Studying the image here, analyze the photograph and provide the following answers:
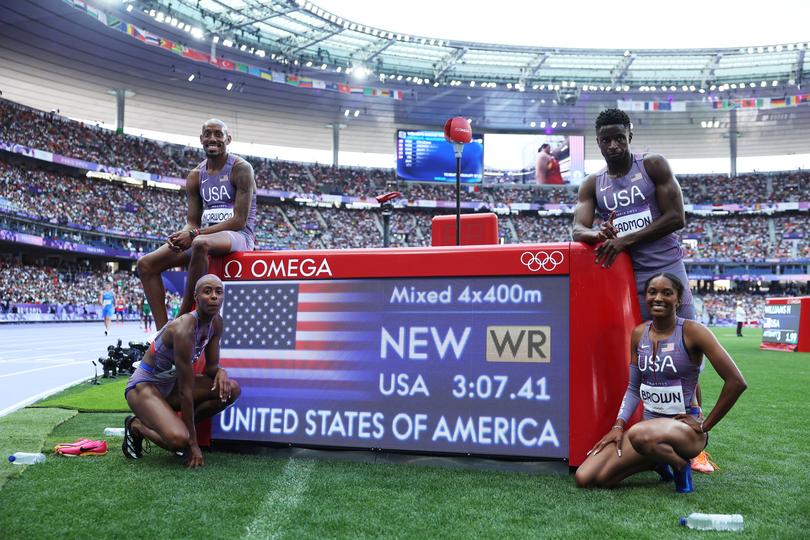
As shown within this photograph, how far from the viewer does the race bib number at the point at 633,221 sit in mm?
4059

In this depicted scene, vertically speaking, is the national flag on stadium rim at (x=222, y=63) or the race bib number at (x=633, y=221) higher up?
the national flag on stadium rim at (x=222, y=63)

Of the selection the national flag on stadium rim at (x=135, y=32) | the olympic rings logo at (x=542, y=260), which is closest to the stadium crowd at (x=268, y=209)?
the national flag on stadium rim at (x=135, y=32)

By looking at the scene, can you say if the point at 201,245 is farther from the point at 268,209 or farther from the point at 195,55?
the point at 268,209

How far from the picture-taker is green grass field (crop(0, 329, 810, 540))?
9.21ft

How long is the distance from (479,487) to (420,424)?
2.15 ft

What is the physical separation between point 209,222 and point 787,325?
17.5 meters

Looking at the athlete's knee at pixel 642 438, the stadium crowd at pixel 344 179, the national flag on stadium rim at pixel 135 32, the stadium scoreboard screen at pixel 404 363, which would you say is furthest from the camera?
the stadium crowd at pixel 344 179

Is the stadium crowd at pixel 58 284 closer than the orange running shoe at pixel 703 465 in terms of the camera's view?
No

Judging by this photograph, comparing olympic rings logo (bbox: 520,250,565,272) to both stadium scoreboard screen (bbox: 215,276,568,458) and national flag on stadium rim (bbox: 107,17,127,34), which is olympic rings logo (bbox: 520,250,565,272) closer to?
stadium scoreboard screen (bbox: 215,276,568,458)

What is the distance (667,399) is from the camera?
3592 mm

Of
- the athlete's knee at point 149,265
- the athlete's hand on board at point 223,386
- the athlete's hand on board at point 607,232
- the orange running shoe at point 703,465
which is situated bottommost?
the orange running shoe at point 703,465

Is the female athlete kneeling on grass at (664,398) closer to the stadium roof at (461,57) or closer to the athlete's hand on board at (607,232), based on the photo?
the athlete's hand on board at (607,232)

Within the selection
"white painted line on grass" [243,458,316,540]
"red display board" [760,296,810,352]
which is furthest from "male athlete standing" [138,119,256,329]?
"red display board" [760,296,810,352]

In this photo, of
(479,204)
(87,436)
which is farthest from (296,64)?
(87,436)
